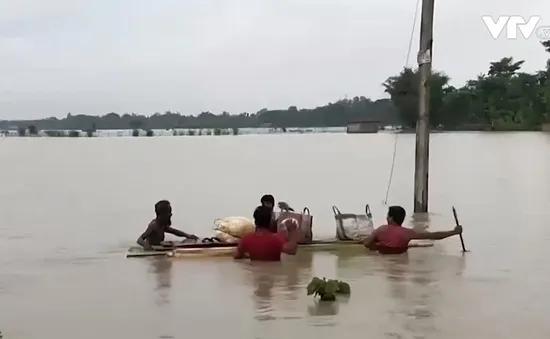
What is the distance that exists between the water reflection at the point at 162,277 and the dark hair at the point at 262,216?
47.1 inches

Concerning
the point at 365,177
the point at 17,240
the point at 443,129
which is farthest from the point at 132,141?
the point at 17,240

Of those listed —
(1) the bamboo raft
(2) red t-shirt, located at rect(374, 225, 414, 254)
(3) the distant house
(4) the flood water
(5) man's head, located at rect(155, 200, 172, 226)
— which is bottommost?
(4) the flood water

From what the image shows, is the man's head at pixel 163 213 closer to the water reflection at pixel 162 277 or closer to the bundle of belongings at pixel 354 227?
the water reflection at pixel 162 277

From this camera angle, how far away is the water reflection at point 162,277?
32.7 feet

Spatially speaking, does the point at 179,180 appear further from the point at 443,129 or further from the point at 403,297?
the point at 443,129

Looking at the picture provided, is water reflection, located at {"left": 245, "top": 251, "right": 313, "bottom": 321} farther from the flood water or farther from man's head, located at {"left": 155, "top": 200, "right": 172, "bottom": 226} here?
man's head, located at {"left": 155, "top": 200, "right": 172, "bottom": 226}

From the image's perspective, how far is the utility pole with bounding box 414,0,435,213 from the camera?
17.1m

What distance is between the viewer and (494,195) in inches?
1041

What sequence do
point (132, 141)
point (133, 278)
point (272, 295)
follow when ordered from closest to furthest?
point (272, 295), point (133, 278), point (132, 141)

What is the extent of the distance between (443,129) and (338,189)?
31290 millimetres

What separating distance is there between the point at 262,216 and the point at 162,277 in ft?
4.41

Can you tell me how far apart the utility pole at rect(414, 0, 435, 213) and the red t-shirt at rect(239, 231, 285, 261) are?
6.38 m

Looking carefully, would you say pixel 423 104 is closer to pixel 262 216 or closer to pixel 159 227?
pixel 159 227

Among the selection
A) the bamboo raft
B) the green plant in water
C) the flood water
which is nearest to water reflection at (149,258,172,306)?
the flood water
